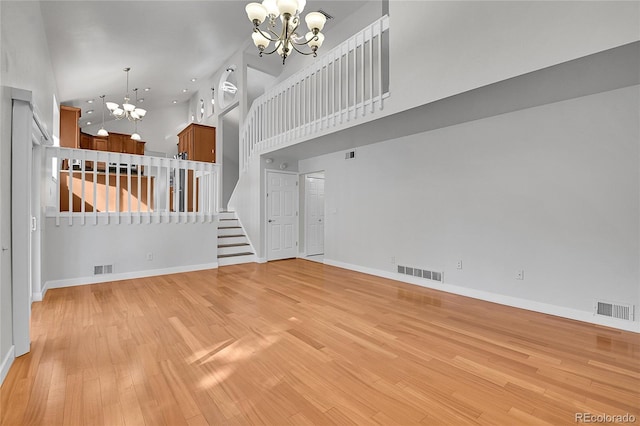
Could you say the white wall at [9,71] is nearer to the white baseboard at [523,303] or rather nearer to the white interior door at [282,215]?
the white interior door at [282,215]

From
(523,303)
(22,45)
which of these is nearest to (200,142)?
(22,45)

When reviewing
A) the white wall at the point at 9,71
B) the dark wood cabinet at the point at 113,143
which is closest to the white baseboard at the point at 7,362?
the white wall at the point at 9,71

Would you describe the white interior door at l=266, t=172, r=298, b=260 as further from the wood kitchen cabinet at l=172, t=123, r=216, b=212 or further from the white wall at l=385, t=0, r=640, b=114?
the white wall at l=385, t=0, r=640, b=114

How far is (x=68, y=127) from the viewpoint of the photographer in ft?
23.9

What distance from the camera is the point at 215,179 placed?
5.98 m

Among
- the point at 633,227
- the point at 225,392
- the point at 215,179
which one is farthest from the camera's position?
the point at 215,179

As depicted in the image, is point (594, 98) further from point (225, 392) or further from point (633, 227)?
point (225, 392)

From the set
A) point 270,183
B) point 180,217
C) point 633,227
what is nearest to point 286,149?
point 270,183

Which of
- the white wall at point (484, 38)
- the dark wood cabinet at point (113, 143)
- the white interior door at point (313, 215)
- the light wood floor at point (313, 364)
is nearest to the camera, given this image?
the light wood floor at point (313, 364)

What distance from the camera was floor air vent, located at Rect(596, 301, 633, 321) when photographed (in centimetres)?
293

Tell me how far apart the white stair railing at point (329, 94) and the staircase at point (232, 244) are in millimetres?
1967

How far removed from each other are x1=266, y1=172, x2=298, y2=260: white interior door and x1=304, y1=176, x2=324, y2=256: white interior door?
12.8 inches

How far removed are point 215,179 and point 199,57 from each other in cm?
394

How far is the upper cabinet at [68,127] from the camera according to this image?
284 inches
